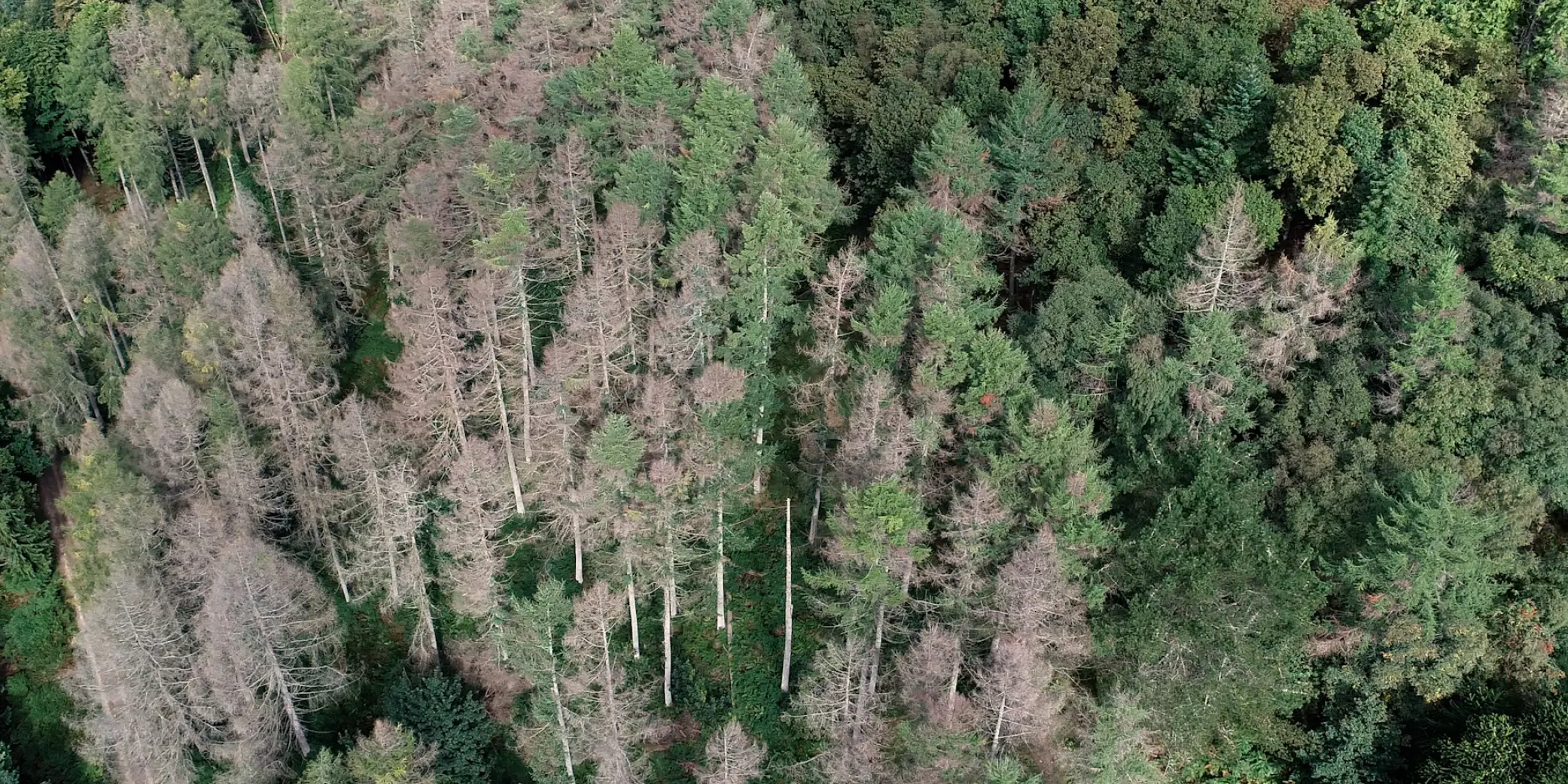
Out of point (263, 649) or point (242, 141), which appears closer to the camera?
point (263, 649)

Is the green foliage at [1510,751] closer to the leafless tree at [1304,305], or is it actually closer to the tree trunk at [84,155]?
the leafless tree at [1304,305]

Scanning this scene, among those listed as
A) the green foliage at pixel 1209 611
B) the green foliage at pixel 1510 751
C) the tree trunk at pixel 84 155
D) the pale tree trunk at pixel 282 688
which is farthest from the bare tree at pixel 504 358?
the tree trunk at pixel 84 155

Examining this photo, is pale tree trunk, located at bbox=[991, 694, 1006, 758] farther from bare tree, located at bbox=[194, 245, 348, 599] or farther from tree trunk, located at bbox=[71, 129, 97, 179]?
tree trunk, located at bbox=[71, 129, 97, 179]

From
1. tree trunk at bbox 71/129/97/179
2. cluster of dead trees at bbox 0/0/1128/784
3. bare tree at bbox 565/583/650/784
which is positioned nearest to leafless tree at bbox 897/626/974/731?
cluster of dead trees at bbox 0/0/1128/784

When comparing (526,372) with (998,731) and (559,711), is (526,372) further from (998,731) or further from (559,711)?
(998,731)

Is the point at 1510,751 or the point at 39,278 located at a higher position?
the point at 39,278

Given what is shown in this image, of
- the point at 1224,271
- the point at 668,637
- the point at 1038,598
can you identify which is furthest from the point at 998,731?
the point at 1224,271
